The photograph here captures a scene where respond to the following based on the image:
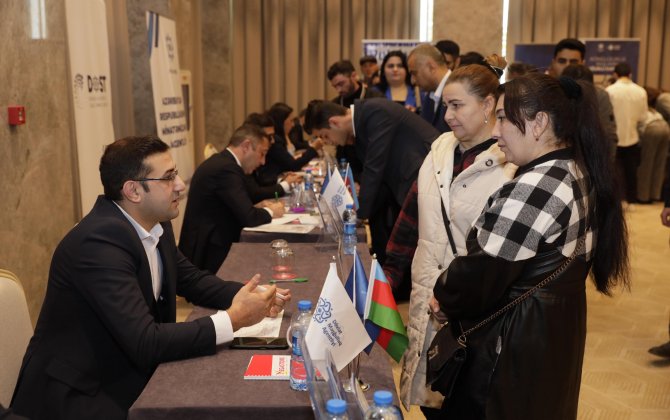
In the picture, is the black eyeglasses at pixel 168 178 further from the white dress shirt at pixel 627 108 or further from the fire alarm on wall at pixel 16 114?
the white dress shirt at pixel 627 108

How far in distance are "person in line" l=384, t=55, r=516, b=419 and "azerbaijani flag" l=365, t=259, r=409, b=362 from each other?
51 centimetres

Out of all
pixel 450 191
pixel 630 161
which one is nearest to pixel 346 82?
pixel 630 161

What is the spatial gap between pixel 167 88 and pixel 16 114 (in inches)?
104

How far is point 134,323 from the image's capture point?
2.04m

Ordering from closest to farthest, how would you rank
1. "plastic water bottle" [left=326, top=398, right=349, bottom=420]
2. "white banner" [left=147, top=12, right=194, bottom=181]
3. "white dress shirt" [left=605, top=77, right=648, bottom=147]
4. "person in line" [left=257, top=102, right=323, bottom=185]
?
"plastic water bottle" [left=326, top=398, right=349, bottom=420] < "white banner" [left=147, top=12, right=194, bottom=181] < "person in line" [left=257, top=102, right=323, bottom=185] < "white dress shirt" [left=605, top=77, right=648, bottom=147]

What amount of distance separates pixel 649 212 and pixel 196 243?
6435 millimetres

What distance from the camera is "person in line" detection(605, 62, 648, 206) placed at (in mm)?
8953

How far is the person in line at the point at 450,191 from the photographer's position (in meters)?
2.51

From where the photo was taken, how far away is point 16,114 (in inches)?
145

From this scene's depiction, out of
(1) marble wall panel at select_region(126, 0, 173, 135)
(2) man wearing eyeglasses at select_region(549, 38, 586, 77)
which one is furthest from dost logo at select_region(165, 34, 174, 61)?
(2) man wearing eyeglasses at select_region(549, 38, 586, 77)

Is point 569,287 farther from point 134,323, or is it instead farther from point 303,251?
point 303,251

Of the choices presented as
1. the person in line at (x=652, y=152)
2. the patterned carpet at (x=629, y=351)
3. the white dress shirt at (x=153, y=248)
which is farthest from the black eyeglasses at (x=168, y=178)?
the person in line at (x=652, y=152)

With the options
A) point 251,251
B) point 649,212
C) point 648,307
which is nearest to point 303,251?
point 251,251

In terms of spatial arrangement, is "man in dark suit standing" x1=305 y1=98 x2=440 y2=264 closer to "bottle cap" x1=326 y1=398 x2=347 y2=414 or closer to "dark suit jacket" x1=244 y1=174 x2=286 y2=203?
"dark suit jacket" x1=244 y1=174 x2=286 y2=203
